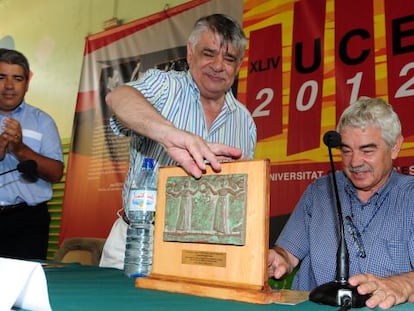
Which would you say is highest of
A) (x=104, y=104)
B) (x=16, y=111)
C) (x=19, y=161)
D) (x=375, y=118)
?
(x=104, y=104)

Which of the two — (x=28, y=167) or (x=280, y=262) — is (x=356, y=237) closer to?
(x=280, y=262)

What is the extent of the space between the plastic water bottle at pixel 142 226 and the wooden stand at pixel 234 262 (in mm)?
197

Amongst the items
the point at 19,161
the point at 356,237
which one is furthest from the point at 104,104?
the point at 356,237

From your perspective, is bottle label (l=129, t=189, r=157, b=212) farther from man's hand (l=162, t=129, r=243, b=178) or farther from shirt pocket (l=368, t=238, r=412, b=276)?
shirt pocket (l=368, t=238, r=412, b=276)

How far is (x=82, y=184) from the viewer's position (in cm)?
414

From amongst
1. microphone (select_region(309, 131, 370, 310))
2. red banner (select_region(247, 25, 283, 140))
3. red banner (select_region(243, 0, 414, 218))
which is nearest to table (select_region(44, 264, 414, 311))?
microphone (select_region(309, 131, 370, 310))

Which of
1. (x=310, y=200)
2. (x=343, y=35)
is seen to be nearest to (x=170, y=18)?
(x=343, y=35)

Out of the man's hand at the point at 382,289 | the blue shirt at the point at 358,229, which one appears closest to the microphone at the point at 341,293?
the man's hand at the point at 382,289

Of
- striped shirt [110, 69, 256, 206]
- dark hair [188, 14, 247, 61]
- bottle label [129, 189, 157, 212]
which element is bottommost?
bottle label [129, 189, 157, 212]

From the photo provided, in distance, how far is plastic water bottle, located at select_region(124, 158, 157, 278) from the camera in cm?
127

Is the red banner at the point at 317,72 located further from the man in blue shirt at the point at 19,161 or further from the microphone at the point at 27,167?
the microphone at the point at 27,167

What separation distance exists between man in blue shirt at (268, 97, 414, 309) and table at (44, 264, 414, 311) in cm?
53

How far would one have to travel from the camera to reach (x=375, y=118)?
5.48ft

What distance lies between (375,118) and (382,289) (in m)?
0.82
